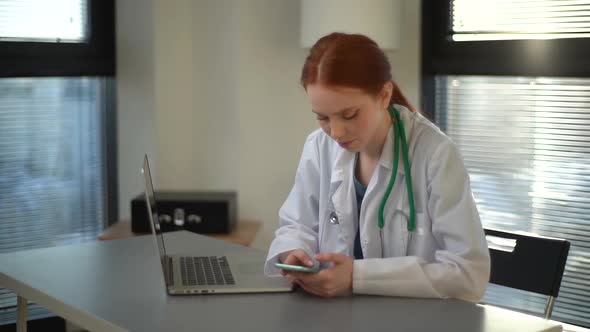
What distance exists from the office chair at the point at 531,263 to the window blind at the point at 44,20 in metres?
2.15

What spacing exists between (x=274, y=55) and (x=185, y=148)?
581 millimetres

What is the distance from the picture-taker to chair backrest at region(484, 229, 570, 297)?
2113mm

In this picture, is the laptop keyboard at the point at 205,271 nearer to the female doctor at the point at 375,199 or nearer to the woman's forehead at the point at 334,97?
the female doctor at the point at 375,199

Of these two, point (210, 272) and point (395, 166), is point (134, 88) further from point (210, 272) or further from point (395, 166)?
point (395, 166)

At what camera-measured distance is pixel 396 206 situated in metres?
2.03

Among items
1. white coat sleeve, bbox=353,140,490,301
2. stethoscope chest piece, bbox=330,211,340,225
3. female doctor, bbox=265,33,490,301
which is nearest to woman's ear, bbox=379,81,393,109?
female doctor, bbox=265,33,490,301

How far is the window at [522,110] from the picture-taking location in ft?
10.3

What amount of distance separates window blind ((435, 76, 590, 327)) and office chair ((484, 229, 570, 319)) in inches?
40.6

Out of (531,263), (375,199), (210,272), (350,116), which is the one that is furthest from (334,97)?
(531,263)

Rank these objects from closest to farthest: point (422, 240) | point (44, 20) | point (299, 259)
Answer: point (299, 259) < point (422, 240) < point (44, 20)

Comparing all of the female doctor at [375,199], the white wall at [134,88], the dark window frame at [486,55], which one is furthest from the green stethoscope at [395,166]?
the white wall at [134,88]

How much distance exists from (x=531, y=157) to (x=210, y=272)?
171 centimetres

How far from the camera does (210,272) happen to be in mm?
2053

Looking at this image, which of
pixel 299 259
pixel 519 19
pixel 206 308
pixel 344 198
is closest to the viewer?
pixel 206 308
